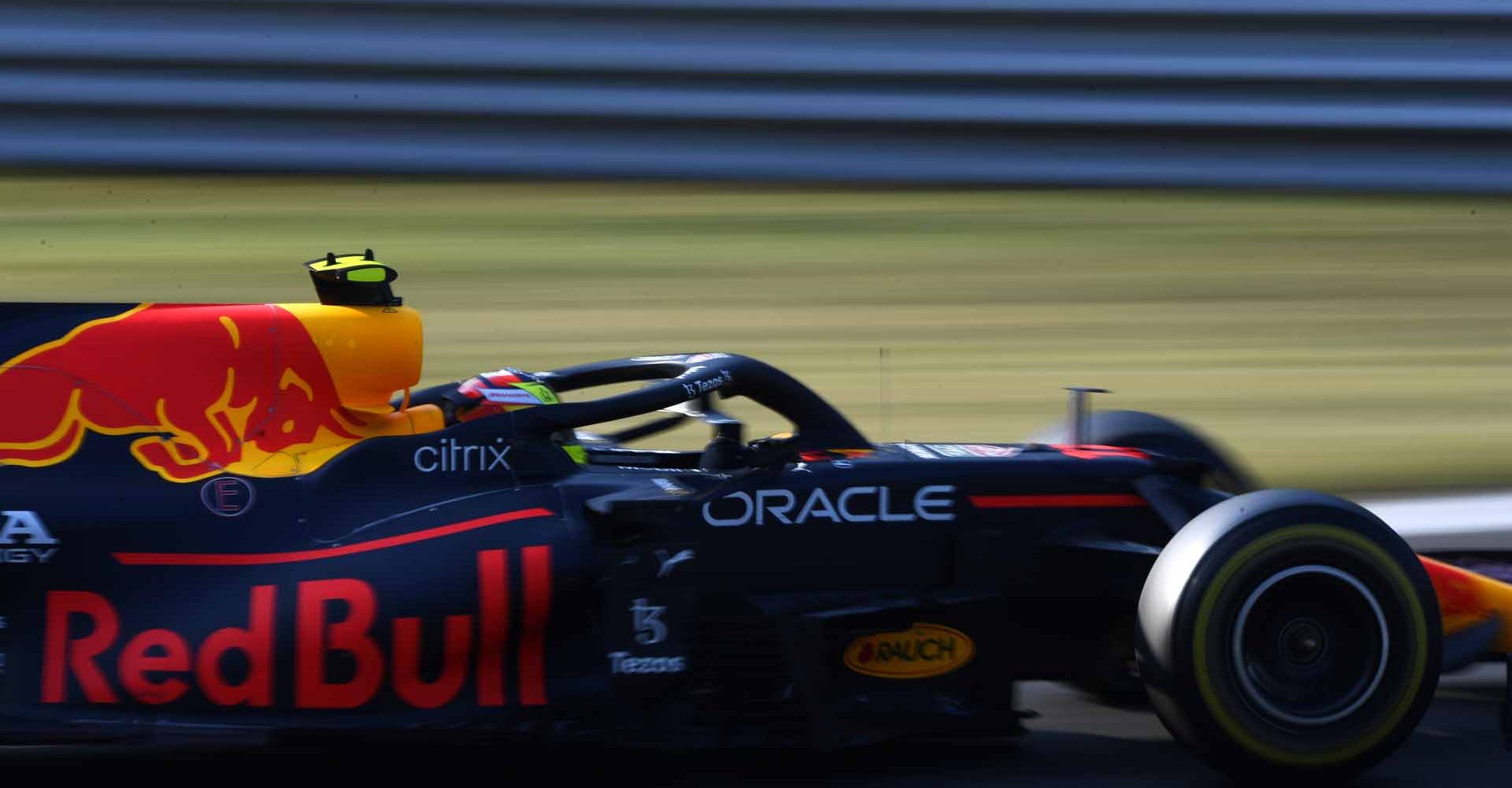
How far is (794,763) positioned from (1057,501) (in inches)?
34.0

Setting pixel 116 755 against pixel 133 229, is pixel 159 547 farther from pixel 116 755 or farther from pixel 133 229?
pixel 133 229

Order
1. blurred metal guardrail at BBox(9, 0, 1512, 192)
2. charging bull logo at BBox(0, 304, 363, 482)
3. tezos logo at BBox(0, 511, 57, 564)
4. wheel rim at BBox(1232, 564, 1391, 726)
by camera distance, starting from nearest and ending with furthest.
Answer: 1. tezos logo at BBox(0, 511, 57, 564)
2. charging bull logo at BBox(0, 304, 363, 482)
3. wheel rim at BBox(1232, 564, 1391, 726)
4. blurred metal guardrail at BBox(9, 0, 1512, 192)

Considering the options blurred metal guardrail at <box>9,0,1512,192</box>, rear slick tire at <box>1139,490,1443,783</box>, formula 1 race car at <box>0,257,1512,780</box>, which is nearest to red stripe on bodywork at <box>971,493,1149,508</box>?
formula 1 race car at <box>0,257,1512,780</box>

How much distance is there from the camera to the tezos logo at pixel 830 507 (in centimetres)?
404

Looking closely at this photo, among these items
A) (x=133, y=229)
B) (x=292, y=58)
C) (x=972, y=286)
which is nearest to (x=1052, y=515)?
(x=972, y=286)

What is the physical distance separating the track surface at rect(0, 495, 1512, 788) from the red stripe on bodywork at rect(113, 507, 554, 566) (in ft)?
1.35

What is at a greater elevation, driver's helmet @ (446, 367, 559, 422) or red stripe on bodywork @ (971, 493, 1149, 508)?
driver's helmet @ (446, 367, 559, 422)

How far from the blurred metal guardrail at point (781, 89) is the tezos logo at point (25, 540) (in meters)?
5.71

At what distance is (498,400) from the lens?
4.23 meters

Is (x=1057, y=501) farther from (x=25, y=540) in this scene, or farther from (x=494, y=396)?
(x=25, y=540)

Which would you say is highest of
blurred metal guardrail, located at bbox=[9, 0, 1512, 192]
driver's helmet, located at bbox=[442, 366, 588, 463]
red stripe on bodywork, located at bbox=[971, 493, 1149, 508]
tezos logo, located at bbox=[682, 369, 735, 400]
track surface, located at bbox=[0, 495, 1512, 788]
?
blurred metal guardrail, located at bbox=[9, 0, 1512, 192]

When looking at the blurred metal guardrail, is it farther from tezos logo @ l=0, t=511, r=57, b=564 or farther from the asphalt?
tezos logo @ l=0, t=511, r=57, b=564

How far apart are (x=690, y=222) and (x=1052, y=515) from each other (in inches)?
223

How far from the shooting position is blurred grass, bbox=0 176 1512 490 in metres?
8.23
